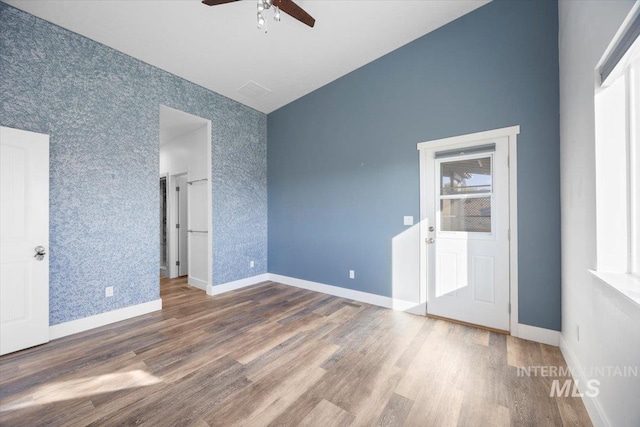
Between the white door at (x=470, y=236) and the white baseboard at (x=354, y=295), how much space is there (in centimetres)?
23

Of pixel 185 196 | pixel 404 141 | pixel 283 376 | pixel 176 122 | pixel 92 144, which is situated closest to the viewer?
pixel 283 376

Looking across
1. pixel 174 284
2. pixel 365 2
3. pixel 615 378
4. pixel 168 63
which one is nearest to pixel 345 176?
pixel 365 2

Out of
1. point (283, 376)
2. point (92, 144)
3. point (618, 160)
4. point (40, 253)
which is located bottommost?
point (283, 376)

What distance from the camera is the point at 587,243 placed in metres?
1.68

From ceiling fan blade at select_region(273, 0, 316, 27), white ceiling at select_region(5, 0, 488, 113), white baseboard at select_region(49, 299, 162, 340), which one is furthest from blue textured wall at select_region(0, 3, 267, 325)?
ceiling fan blade at select_region(273, 0, 316, 27)

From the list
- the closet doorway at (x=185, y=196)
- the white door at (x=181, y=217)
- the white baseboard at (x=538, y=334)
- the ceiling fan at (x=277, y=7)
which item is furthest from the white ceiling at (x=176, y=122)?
the white baseboard at (x=538, y=334)

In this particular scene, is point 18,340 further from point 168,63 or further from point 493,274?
point 493,274

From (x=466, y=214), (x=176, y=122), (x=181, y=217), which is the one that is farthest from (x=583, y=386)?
(x=181, y=217)

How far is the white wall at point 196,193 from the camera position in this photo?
438 centimetres

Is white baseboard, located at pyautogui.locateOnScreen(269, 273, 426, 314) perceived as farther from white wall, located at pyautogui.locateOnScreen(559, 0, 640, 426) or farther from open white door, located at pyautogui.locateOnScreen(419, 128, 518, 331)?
white wall, located at pyautogui.locateOnScreen(559, 0, 640, 426)

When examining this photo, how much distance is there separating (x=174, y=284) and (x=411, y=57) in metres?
5.42

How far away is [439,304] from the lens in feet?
10.1

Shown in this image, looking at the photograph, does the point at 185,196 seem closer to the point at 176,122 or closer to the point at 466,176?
the point at 176,122

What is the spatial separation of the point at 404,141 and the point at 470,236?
57.2 inches
